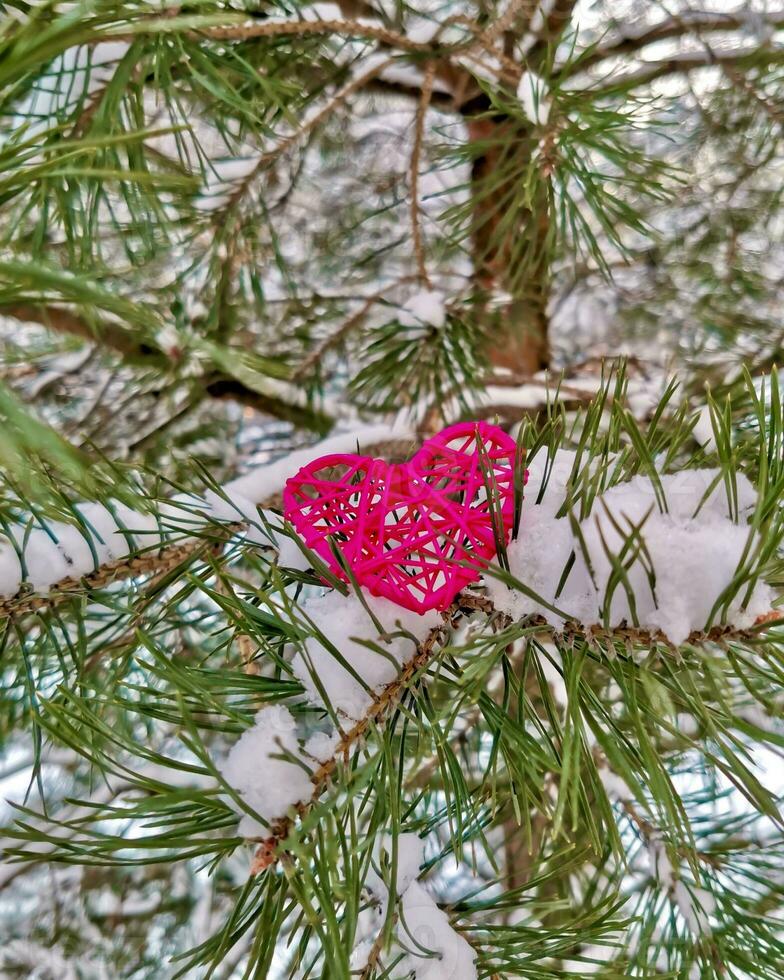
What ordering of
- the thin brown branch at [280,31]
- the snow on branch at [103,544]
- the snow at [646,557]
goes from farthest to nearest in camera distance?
the thin brown branch at [280,31]
the snow on branch at [103,544]
the snow at [646,557]

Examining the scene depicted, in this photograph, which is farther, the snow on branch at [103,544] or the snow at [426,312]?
the snow at [426,312]

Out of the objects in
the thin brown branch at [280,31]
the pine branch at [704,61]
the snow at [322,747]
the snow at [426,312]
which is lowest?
the snow at [322,747]

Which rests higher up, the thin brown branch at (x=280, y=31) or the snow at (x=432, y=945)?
the thin brown branch at (x=280, y=31)

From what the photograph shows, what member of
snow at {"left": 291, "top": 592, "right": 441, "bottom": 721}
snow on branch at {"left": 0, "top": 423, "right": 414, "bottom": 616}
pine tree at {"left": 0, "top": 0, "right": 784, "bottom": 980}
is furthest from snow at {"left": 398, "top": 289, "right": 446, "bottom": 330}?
snow at {"left": 291, "top": 592, "right": 441, "bottom": 721}

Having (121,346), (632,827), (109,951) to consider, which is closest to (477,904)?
(632,827)

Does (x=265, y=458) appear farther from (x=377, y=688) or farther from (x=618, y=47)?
(x=377, y=688)

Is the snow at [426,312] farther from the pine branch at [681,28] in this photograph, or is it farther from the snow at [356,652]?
the snow at [356,652]

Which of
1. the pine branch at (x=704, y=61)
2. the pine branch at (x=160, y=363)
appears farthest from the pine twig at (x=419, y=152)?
the pine branch at (x=160, y=363)

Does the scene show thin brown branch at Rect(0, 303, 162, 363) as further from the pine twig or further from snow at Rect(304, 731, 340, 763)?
snow at Rect(304, 731, 340, 763)
